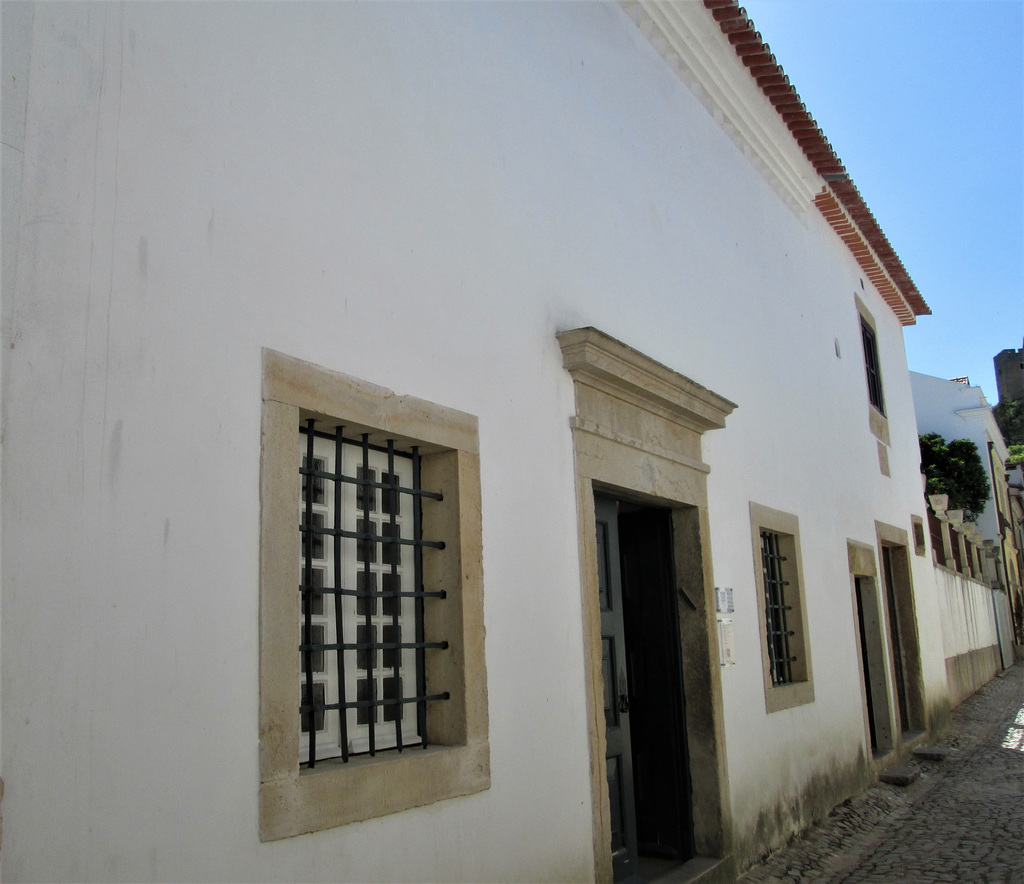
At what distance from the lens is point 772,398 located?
285 inches

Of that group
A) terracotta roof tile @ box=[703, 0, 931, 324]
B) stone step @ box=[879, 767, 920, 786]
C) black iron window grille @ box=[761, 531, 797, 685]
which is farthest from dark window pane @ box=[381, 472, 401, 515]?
stone step @ box=[879, 767, 920, 786]

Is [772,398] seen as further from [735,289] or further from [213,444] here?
[213,444]

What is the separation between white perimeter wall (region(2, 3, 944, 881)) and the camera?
2236mm

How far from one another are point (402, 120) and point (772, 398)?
4463 millimetres

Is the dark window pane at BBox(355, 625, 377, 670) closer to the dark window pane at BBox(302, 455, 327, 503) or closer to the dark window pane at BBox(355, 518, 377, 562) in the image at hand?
the dark window pane at BBox(355, 518, 377, 562)

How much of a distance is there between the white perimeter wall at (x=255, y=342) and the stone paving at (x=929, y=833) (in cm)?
71

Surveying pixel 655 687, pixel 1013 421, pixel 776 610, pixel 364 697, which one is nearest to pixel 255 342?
pixel 364 697

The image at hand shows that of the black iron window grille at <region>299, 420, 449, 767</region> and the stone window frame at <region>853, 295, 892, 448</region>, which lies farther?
the stone window frame at <region>853, 295, 892, 448</region>

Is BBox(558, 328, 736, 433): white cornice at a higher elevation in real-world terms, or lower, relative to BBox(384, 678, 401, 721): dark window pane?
higher

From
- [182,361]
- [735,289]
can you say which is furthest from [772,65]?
[182,361]

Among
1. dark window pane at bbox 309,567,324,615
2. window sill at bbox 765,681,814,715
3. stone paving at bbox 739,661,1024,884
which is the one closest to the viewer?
dark window pane at bbox 309,567,324,615

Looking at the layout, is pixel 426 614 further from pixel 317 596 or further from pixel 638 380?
pixel 638 380

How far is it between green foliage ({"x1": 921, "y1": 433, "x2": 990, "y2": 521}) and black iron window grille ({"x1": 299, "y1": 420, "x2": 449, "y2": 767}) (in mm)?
23552

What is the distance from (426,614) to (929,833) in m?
5.02
